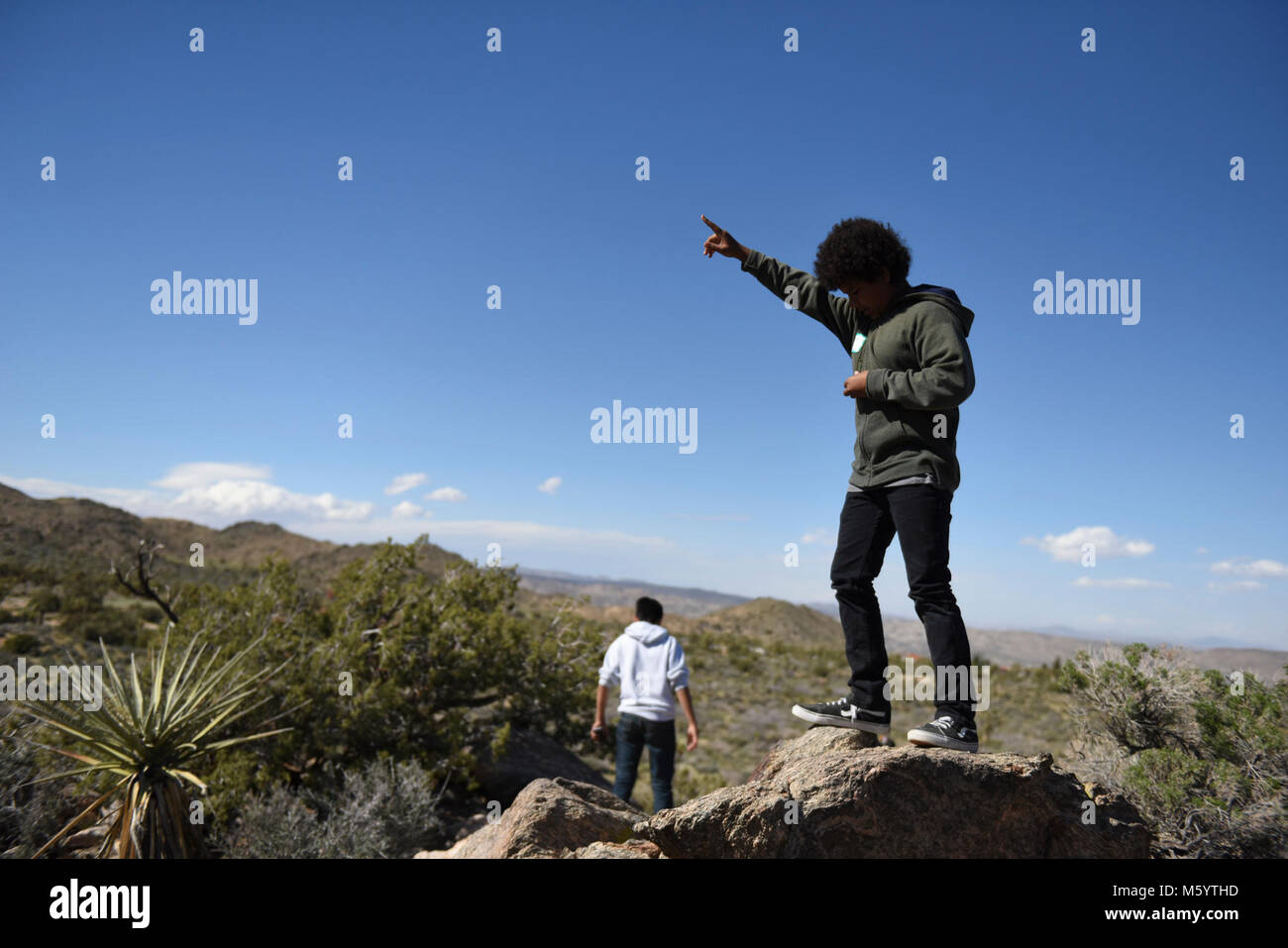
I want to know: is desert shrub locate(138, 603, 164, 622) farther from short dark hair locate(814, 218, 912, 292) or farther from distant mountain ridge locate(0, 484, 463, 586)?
short dark hair locate(814, 218, 912, 292)

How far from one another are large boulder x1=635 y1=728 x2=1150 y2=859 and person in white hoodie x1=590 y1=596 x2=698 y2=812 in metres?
2.62

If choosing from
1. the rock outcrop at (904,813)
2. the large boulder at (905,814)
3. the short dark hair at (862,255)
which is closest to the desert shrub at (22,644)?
the rock outcrop at (904,813)

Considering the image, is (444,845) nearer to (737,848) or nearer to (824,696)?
(737,848)

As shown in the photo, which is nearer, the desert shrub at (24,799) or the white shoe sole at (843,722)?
the white shoe sole at (843,722)

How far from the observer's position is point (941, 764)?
10.7 feet

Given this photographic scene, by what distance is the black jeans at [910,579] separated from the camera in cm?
318

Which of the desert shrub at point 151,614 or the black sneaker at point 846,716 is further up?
the black sneaker at point 846,716

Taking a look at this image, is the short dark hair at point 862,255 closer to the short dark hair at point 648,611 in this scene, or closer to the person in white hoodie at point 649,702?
the person in white hoodie at point 649,702

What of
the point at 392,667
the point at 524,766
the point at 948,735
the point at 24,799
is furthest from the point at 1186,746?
the point at 24,799

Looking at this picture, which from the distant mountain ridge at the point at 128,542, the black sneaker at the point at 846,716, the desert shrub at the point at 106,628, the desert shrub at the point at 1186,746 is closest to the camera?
the black sneaker at the point at 846,716

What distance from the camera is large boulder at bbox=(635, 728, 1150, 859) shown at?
125 inches

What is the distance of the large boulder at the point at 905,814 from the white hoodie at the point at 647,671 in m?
2.64
